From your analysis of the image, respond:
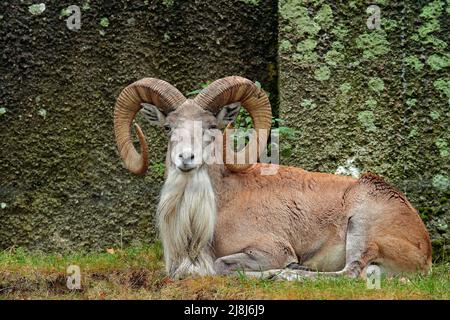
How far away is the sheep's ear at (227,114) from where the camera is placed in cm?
938

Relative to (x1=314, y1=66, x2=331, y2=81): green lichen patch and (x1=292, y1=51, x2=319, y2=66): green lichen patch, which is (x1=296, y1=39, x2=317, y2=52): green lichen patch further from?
(x1=314, y1=66, x2=331, y2=81): green lichen patch

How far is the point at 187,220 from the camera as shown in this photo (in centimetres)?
906

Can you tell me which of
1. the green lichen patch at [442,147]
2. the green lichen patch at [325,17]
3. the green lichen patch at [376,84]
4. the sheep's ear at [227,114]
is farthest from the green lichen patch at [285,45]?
the green lichen patch at [442,147]

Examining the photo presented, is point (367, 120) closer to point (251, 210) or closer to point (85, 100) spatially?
point (251, 210)

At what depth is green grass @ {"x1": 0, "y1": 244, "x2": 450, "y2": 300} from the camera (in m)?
7.79

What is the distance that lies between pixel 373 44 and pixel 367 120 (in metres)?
0.84

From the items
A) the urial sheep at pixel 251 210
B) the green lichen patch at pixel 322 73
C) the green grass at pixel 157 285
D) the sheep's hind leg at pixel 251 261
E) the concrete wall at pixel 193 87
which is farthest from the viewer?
the green lichen patch at pixel 322 73

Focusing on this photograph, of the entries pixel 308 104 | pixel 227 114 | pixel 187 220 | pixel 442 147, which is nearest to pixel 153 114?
pixel 227 114

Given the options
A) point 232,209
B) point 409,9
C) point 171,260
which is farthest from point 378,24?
point 171,260

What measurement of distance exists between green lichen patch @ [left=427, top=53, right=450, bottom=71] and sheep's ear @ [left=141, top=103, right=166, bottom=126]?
313cm

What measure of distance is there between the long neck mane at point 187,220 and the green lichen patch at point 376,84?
95.4 inches

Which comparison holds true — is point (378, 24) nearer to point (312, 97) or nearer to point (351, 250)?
point (312, 97)

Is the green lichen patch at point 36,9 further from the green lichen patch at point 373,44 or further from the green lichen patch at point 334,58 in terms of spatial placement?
the green lichen patch at point 373,44

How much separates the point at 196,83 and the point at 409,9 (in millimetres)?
2496
